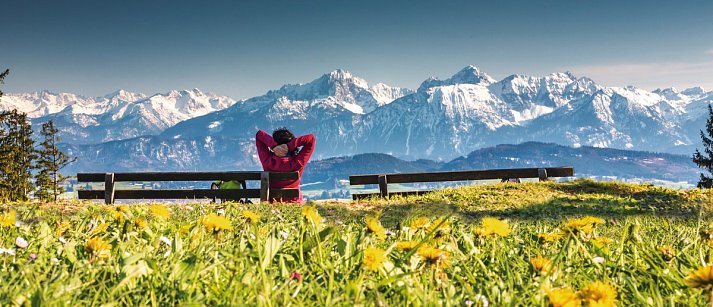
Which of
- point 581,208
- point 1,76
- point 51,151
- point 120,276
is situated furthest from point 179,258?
point 51,151

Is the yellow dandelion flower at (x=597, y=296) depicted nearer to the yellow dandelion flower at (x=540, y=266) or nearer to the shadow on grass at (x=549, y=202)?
the yellow dandelion flower at (x=540, y=266)

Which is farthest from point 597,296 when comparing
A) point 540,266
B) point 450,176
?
point 450,176

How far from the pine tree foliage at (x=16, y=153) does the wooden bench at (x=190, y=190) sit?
3153 centimetres

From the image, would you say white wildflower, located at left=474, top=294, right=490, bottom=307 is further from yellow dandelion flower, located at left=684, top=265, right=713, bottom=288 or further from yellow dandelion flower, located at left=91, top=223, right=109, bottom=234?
yellow dandelion flower, located at left=91, top=223, right=109, bottom=234

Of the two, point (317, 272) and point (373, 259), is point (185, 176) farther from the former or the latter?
point (373, 259)

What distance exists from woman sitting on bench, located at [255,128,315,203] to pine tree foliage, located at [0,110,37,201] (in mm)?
34672

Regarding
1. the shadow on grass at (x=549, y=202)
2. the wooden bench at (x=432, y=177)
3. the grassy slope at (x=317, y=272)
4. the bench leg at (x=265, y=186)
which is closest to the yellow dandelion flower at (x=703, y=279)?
the grassy slope at (x=317, y=272)

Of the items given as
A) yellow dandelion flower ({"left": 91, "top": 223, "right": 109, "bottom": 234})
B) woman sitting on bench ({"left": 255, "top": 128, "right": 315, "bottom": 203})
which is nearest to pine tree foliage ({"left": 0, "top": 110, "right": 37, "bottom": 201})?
woman sitting on bench ({"left": 255, "top": 128, "right": 315, "bottom": 203})

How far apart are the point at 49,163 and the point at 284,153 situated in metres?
47.6

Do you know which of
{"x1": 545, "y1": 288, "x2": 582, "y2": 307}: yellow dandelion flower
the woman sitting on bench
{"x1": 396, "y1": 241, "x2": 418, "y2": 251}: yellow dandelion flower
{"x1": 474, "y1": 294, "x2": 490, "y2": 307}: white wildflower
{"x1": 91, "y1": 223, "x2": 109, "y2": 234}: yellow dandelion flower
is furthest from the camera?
the woman sitting on bench

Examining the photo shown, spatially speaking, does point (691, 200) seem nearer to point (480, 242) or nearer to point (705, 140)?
point (480, 242)

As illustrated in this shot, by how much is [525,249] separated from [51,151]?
60486 mm

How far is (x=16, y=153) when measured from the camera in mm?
47188

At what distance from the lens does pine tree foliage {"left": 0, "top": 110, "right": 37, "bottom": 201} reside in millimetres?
42844
